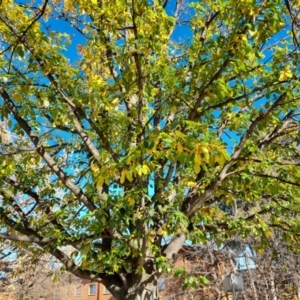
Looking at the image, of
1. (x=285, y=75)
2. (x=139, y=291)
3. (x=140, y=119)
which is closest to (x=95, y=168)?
(x=140, y=119)

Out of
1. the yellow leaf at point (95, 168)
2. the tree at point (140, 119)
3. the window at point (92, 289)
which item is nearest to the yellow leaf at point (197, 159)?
the tree at point (140, 119)

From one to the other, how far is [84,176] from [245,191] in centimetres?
216

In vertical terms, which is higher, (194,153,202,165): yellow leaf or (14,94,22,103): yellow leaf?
(14,94,22,103): yellow leaf

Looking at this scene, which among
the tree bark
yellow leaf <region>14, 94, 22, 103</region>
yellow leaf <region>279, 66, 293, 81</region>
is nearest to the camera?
yellow leaf <region>279, 66, 293, 81</region>

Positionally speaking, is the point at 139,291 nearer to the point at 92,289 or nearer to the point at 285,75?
the point at 285,75

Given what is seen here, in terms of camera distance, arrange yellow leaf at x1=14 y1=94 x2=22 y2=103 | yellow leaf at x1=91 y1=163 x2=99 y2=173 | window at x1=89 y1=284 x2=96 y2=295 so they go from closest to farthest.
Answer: yellow leaf at x1=91 y1=163 x2=99 y2=173 < yellow leaf at x1=14 y1=94 x2=22 y2=103 < window at x1=89 y1=284 x2=96 y2=295

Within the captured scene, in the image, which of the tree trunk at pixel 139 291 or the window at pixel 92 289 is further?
the window at pixel 92 289

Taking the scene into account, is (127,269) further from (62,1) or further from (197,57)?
(62,1)

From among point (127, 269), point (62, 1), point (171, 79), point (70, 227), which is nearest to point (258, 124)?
point (171, 79)

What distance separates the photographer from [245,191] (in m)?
4.39

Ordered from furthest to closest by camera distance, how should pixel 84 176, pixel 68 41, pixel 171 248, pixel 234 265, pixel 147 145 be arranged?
pixel 234 265, pixel 84 176, pixel 68 41, pixel 171 248, pixel 147 145

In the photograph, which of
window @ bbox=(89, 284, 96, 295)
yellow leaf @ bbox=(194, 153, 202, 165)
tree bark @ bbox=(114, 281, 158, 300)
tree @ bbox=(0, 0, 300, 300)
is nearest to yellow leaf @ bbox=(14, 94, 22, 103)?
tree @ bbox=(0, 0, 300, 300)

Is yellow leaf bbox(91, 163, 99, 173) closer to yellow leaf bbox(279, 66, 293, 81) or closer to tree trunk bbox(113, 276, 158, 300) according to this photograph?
tree trunk bbox(113, 276, 158, 300)

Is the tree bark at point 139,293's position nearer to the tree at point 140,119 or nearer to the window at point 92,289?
the tree at point 140,119
